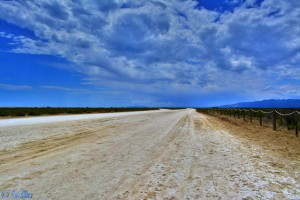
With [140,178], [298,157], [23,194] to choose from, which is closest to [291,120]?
[298,157]

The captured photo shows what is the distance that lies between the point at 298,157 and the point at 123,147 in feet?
18.7

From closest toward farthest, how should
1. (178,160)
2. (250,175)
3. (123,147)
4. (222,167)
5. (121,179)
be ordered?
(121,179)
(250,175)
(222,167)
(178,160)
(123,147)

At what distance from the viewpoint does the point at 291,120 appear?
20859 millimetres

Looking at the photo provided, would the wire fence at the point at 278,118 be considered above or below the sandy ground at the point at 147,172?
above

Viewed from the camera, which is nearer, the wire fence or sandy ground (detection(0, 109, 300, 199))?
sandy ground (detection(0, 109, 300, 199))

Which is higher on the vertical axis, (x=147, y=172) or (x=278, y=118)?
(x=278, y=118)

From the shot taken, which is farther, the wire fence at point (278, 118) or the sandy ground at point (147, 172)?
the wire fence at point (278, 118)

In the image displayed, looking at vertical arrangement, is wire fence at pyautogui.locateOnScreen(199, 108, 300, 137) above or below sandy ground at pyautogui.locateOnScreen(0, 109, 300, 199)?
above

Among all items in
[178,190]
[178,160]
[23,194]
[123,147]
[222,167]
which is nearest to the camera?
[23,194]

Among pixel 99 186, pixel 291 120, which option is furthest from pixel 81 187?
pixel 291 120

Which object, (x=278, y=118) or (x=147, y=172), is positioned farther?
(x=278, y=118)

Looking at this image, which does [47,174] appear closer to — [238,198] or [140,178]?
[140,178]

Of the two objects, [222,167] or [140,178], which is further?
[222,167]

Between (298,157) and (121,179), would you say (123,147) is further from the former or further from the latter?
(298,157)
